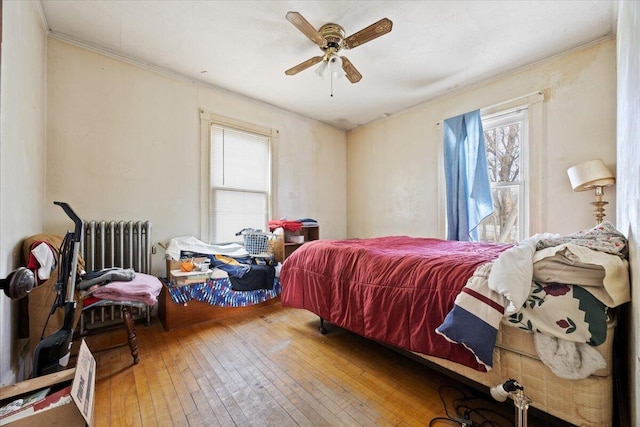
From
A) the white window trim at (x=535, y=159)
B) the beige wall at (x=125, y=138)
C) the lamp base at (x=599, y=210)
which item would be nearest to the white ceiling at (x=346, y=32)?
the beige wall at (x=125, y=138)

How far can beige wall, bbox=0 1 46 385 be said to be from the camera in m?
1.39

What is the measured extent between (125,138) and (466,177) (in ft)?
12.6

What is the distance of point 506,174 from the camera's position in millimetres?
3152

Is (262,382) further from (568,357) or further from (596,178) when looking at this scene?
(596,178)

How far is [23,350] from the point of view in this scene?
68.9 inches

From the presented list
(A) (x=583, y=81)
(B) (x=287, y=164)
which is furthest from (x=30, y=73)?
(A) (x=583, y=81)

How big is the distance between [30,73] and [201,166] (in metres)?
1.52

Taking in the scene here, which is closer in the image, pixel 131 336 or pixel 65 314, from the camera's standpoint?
pixel 65 314

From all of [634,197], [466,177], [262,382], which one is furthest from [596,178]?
[262,382]

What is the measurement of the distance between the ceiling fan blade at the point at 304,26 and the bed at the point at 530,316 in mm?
1828

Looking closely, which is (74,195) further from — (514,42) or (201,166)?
(514,42)

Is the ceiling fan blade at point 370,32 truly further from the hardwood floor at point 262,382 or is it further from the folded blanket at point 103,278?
the folded blanket at point 103,278

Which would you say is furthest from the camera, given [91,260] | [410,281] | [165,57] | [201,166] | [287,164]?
[287,164]

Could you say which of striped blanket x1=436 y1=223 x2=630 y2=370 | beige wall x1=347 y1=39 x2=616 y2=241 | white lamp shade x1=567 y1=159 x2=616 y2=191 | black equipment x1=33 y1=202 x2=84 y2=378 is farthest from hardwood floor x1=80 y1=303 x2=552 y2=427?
beige wall x1=347 y1=39 x2=616 y2=241
